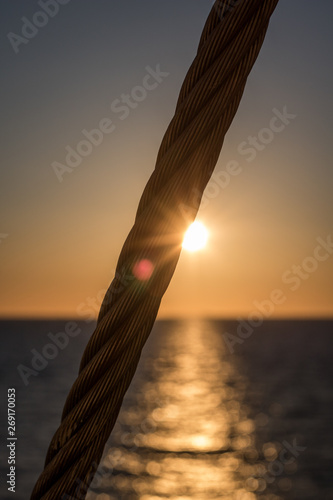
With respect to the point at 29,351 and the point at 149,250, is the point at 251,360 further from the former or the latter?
the point at 149,250

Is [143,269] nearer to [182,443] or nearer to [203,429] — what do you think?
[182,443]

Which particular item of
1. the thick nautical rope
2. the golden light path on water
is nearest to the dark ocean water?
the golden light path on water

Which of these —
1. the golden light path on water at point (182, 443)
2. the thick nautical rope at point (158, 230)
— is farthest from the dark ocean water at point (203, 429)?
the thick nautical rope at point (158, 230)

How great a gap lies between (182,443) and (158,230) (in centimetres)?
4040

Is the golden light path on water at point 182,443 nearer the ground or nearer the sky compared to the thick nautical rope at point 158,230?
nearer the sky

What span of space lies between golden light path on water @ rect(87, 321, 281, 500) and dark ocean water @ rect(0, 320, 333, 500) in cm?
7

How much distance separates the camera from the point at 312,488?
28.8 metres

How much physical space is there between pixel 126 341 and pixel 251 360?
83.6m

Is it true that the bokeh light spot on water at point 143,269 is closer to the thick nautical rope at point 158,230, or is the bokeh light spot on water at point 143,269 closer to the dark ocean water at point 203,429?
the thick nautical rope at point 158,230

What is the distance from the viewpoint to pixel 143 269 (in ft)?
1.54

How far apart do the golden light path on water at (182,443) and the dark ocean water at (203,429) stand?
2.7 inches

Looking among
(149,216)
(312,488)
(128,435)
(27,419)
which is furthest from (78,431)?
(27,419)

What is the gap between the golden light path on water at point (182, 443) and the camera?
2900 cm

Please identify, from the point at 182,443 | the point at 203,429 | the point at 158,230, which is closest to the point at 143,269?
the point at 158,230
